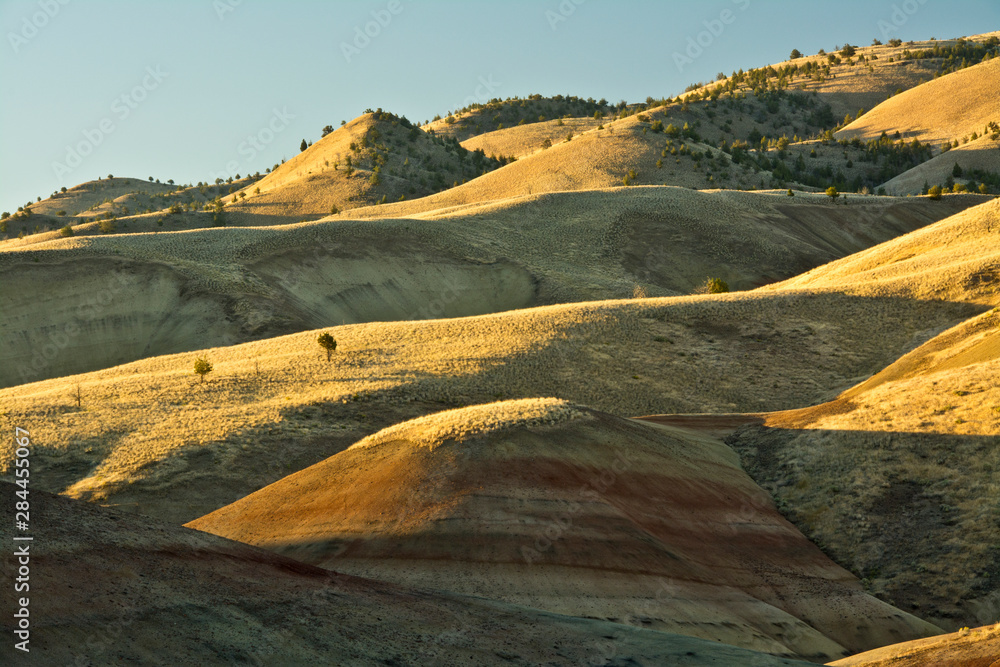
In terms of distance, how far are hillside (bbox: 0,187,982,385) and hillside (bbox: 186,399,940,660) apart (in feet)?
122

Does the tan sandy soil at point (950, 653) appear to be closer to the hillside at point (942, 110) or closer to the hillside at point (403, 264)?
the hillside at point (403, 264)

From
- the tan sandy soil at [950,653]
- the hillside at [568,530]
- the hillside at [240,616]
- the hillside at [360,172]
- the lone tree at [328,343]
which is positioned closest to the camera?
the hillside at [240,616]

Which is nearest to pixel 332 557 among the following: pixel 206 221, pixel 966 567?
pixel 966 567

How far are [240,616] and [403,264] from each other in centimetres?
6268

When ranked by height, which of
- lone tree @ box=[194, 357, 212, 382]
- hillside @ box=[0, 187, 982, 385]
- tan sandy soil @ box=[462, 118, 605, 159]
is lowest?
lone tree @ box=[194, 357, 212, 382]

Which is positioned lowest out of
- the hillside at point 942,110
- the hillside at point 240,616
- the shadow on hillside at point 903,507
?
the shadow on hillside at point 903,507

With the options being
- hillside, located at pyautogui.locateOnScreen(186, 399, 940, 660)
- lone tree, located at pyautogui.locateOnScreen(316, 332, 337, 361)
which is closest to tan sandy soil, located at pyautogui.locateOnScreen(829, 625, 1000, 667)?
hillside, located at pyautogui.locateOnScreen(186, 399, 940, 660)

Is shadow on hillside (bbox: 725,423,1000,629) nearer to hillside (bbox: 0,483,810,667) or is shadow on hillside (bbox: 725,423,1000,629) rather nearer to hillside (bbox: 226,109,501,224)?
hillside (bbox: 0,483,810,667)

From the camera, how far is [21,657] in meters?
11.0

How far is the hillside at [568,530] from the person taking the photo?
67.1ft

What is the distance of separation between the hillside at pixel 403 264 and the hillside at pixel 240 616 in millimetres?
46053

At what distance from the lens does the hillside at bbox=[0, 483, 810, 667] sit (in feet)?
39.9

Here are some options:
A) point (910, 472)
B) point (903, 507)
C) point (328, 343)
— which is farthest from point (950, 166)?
point (903, 507)

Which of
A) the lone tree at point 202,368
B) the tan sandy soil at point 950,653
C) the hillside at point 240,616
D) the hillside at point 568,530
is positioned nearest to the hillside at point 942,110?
the lone tree at point 202,368
